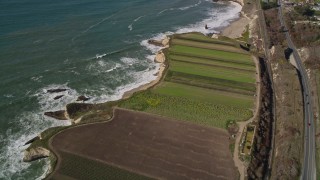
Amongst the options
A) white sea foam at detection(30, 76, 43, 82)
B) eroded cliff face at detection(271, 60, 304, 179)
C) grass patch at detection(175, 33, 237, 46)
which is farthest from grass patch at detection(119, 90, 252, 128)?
grass patch at detection(175, 33, 237, 46)

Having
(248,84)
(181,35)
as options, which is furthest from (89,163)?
(181,35)

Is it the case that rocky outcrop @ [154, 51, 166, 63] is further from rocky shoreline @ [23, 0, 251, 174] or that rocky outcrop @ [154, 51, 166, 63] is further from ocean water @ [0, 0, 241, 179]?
ocean water @ [0, 0, 241, 179]

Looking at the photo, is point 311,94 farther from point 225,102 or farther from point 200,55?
point 200,55

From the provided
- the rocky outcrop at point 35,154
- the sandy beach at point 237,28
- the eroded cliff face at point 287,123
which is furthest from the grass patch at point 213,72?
the rocky outcrop at point 35,154

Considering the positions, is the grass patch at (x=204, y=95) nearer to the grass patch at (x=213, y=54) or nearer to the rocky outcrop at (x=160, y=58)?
Answer: the rocky outcrop at (x=160, y=58)

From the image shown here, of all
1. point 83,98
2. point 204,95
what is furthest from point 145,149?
point 204,95

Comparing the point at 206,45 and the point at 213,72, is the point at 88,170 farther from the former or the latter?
the point at 206,45
